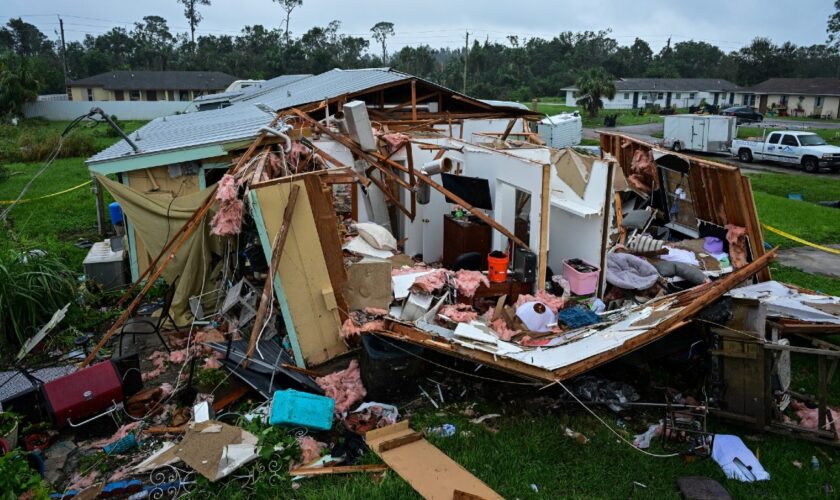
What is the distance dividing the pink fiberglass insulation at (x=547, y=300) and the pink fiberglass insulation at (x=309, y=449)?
3177 mm

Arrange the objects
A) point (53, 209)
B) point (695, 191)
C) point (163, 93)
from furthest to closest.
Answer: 1. point (163, 93)
2. point (53, 209)
3. point (695, 191)

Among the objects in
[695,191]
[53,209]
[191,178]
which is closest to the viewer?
[191,178]

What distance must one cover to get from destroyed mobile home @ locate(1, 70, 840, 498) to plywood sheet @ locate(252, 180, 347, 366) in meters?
0.02

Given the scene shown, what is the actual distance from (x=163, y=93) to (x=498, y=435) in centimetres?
5420

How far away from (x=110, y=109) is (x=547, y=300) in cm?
4460

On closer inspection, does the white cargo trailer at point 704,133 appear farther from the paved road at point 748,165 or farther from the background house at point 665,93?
the background house at point 665,93

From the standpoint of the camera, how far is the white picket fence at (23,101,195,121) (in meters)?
41.5

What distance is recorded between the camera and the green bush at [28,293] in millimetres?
7664

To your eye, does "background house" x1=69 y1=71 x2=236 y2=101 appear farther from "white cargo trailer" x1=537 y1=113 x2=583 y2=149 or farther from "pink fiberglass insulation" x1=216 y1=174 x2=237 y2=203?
"pink fiberglass insulation" x1=216 y1=174 x2=237 y2=203

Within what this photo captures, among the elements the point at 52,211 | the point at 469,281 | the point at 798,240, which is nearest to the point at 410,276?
the point at 469,281

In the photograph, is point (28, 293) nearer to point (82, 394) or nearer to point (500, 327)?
point (82, 394)

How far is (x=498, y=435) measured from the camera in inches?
214

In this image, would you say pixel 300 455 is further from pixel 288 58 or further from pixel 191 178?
pixel 288 58

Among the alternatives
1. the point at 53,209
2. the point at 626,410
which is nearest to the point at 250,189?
the point at 626,410
